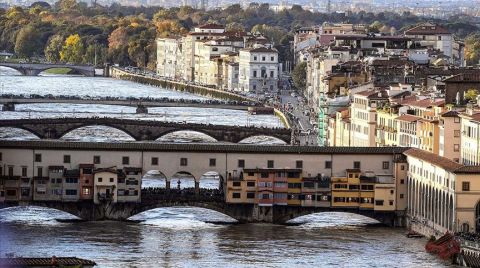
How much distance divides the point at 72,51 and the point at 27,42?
21.0ft

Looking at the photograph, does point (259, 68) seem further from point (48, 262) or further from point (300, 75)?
point (48, 262)

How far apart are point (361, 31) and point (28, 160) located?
5097 centimetres

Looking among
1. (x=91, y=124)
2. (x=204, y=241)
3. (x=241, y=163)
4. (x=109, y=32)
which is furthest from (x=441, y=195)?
(x=109, y=32)

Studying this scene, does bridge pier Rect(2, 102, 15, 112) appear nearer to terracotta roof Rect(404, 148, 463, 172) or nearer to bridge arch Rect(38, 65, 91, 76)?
bridge arch Rect(38, 65, 91, 76)

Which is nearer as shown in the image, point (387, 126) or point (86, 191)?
point (86, 191)

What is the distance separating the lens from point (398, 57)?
69625 mm

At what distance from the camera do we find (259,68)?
302 ft

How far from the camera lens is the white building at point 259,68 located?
300 feet

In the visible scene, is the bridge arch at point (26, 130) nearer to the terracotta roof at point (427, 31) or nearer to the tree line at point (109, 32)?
the terracotta roof at point (427, 31)

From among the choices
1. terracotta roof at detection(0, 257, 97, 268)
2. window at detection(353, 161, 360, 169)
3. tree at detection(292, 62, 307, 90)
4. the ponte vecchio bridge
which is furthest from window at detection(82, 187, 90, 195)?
tree at detection(292, 62, 307, 90)

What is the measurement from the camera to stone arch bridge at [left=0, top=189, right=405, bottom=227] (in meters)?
43.5

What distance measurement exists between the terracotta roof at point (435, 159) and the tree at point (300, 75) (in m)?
45.9

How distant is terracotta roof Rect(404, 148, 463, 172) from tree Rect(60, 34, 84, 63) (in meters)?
79.0

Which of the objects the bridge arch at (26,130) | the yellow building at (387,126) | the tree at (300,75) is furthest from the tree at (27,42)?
the yellow building at (387,126)
